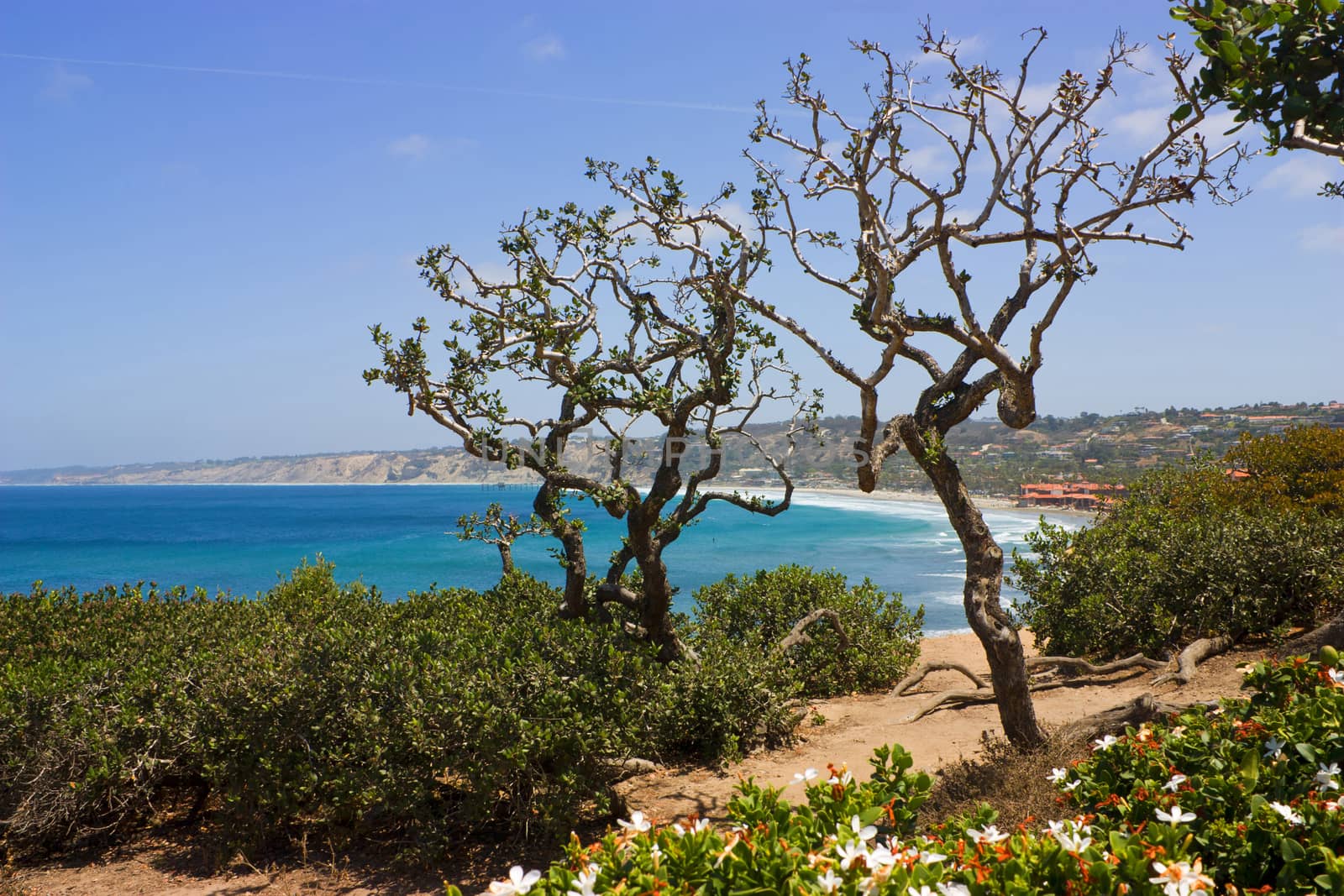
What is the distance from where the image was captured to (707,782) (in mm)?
8250

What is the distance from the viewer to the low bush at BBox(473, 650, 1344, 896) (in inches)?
93.0

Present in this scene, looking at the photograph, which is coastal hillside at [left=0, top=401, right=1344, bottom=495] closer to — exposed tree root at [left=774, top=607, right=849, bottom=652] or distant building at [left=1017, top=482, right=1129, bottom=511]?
distant building at [left=1017, top=482, right=1129, bottom=511]

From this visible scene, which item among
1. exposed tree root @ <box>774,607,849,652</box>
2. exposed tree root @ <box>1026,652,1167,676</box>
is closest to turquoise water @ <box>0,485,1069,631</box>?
exposed tree root @ <box>1026,652,1167,676</box>

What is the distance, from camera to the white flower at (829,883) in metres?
2.29

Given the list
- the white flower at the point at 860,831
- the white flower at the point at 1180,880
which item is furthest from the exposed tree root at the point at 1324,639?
the white flower at the point at 860,831

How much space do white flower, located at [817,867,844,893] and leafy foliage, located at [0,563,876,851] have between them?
4497 millimetres

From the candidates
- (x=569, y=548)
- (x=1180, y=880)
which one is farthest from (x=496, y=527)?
(x=1180, y=880)

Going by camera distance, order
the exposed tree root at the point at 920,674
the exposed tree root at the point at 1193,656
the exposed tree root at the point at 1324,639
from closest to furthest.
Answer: the exposed tree root at the point at 1324,639 → the exposed tree root at the point at 1193,656 → the exposed tree root at the point at 920,674

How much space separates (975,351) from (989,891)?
5591 millimetres

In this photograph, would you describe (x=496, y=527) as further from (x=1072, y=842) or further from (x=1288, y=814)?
(x=1288, y=814)

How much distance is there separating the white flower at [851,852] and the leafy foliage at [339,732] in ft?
14.6

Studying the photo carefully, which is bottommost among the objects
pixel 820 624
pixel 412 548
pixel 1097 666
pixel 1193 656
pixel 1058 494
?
pixel 412 548

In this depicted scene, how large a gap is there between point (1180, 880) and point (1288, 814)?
702 millimetres

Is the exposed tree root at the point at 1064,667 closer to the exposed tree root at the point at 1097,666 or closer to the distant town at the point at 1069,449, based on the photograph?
the exposed tree root at the point at 1097,666
